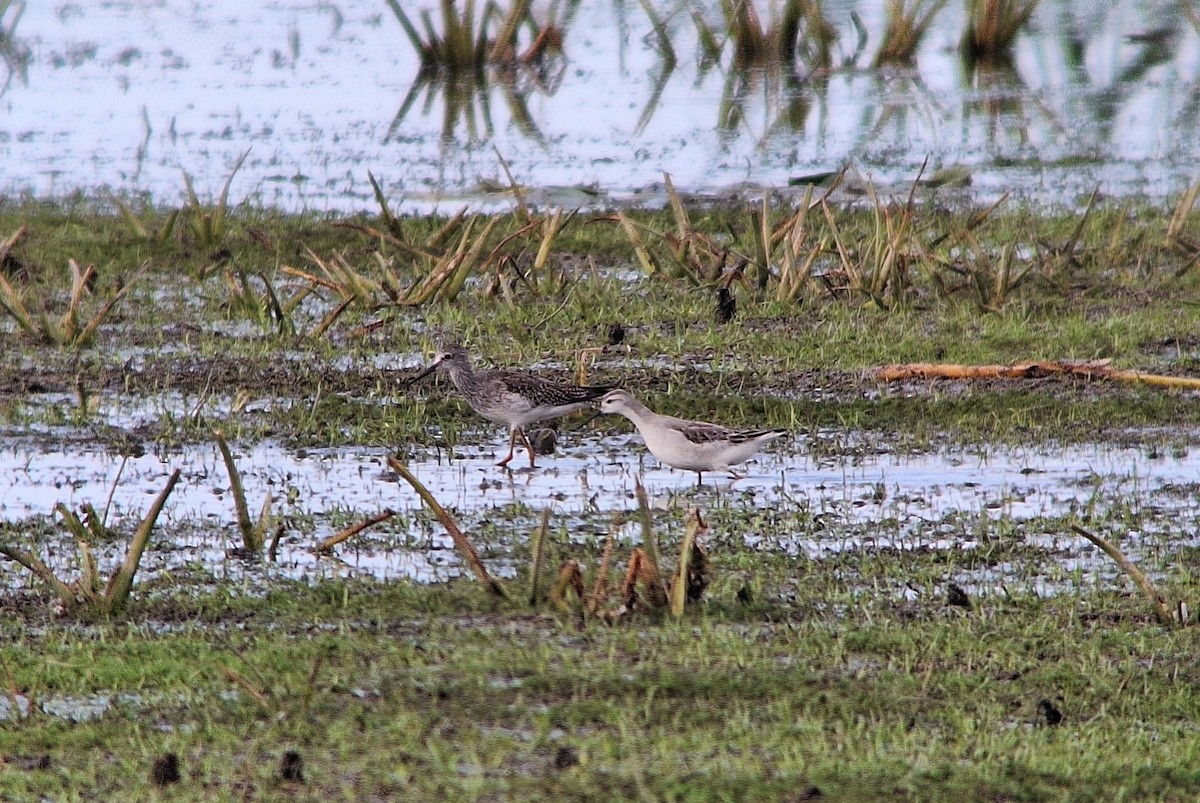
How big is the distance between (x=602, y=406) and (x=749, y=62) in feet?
36.4

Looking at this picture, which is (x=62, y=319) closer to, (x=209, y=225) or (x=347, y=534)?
(x=209, y=225)

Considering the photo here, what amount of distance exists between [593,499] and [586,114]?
10.3 metres

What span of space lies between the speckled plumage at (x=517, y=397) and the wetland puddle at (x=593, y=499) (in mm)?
173

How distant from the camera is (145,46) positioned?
21.0 metres

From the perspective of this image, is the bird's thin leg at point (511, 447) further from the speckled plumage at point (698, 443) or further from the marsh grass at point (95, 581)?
the marsh grass at point (95, 581)

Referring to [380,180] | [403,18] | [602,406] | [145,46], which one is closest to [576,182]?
[380,180]

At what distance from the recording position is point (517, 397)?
8.01 m

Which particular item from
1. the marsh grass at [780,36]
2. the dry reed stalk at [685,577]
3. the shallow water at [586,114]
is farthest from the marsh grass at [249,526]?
the marsh grass at [780,36]

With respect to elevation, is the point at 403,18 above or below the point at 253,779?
above

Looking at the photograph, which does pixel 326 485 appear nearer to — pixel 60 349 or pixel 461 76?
pixel 60 349

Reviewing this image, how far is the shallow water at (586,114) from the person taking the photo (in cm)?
1438

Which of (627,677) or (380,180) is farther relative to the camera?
(380,180)

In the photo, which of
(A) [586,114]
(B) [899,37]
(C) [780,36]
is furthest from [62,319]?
(B) [899,37]

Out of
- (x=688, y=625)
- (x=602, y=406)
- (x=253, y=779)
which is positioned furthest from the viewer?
(x=602, y=406)
